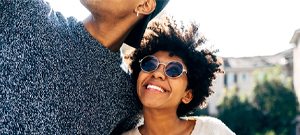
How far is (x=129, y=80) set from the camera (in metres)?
3.21

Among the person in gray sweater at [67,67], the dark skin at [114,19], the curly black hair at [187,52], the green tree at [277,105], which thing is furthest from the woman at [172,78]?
the green tree at [277,105]

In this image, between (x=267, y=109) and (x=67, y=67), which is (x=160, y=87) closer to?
(x=67, y=67)

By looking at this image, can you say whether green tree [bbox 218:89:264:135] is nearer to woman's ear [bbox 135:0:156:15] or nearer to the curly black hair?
the curly black hair

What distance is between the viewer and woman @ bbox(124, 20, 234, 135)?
3.01 m

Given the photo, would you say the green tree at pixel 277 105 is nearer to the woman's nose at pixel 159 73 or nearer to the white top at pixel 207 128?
the white top at pixel 207 128

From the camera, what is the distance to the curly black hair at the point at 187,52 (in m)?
3.25

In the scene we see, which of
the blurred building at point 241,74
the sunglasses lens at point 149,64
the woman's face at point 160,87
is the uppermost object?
the sunglasses lens at point 149,64

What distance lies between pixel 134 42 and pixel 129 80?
15.3 inches

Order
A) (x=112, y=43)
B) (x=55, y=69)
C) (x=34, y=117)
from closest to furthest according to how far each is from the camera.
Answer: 1. (x=34, y=117)
2. (x=55, y=69)
3. (x=112, y=43)

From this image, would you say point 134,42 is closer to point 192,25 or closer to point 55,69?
point 192,25

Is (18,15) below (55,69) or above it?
above

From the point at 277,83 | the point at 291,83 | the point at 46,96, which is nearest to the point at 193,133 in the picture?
the point at 46,96

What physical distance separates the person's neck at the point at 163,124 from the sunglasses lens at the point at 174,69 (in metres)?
0.42

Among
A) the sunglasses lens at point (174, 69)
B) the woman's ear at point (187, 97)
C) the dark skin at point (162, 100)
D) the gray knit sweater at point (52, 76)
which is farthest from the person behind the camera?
the woman's ear at point (187, 97)
